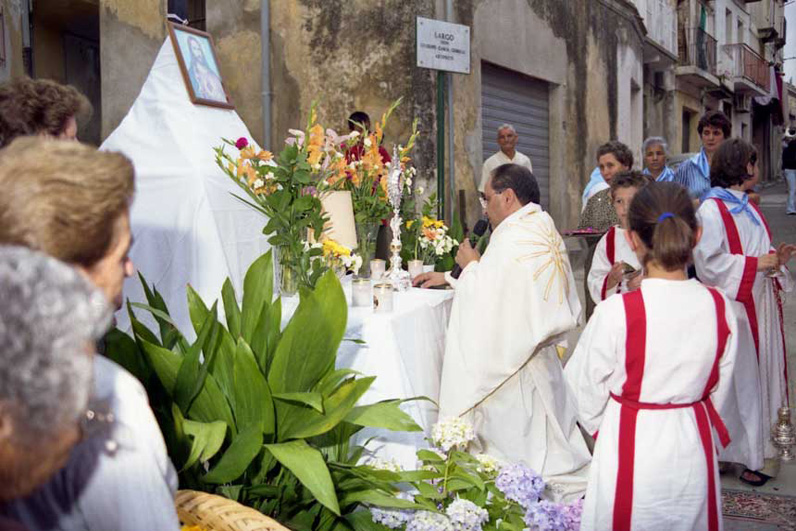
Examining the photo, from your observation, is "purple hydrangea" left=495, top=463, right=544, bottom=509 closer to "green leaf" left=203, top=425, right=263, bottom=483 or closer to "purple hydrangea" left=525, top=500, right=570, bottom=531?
"purple hydrangea" left=525, top=500, right=570, bottom=531

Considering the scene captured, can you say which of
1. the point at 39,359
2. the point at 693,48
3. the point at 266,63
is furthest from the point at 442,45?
the point at 693,48

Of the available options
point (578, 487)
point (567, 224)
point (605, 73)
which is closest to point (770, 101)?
point (605, 73)

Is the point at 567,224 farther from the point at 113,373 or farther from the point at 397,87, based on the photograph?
the point at 113,373

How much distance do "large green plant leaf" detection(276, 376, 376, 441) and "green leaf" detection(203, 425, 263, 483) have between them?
0.57 feet

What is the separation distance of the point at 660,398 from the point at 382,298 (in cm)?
113

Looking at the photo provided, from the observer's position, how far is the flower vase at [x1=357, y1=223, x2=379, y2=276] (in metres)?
3.86

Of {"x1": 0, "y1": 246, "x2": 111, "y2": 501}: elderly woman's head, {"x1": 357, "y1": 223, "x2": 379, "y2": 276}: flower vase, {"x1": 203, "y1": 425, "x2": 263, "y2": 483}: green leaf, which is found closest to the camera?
{"x1": 0, "y1": 246, "x2": 111, "y2": 501}: elderly woman's head

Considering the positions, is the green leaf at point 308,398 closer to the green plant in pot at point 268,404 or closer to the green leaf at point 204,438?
the green plant in pot at point 268,404

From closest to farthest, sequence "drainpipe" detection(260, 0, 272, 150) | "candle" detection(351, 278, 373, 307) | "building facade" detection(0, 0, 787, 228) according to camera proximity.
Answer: "candle" detection(351, 278, 373, 307)
"building facade" detection(0, 0, 787, 228)
"drainpipe" detection(260, 0, 272, 150)

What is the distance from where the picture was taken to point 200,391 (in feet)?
7.76

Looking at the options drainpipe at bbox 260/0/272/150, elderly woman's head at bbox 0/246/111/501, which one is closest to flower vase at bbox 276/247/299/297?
elderly woman's head at bbox 0/246/111/501

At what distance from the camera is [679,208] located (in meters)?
2.61

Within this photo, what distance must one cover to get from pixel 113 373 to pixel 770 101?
35467mm

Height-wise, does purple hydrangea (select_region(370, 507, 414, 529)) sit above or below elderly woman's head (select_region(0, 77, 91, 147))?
below
